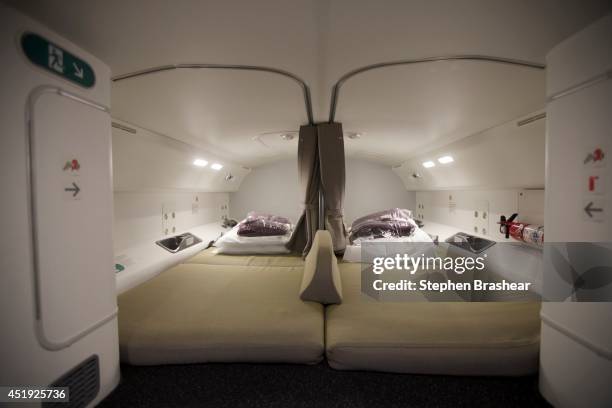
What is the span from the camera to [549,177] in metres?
1.06

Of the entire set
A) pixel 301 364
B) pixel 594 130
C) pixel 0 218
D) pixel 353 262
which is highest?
pixel 594 130

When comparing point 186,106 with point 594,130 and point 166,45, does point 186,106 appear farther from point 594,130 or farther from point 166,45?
point 594,130

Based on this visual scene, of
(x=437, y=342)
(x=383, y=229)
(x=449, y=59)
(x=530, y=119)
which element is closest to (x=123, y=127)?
(x=449, y=59)

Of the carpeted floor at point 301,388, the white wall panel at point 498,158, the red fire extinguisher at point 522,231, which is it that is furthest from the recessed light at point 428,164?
the carpeted floor at point 301,388

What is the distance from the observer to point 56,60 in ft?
3.07

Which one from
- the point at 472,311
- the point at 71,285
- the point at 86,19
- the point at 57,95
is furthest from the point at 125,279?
the point at 472,311

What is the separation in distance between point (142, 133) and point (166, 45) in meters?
1.41

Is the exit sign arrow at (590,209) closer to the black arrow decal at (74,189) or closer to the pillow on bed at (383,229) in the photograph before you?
the black arrow decal at (74,189)

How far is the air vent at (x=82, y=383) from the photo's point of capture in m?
0.94

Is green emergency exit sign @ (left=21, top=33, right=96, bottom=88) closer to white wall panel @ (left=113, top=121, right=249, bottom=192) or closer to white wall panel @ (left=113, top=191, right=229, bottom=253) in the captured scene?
white wall panel @ (left=113, top=121, right=249, bottom=192)

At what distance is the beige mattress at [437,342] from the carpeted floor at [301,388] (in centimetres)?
6

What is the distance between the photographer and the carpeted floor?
3.56ft

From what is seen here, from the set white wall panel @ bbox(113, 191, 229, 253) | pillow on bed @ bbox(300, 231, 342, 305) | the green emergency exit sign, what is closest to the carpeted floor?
pillow on bed @ bbox(300, 231, 342, 305)

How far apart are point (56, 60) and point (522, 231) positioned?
3.67 metres
